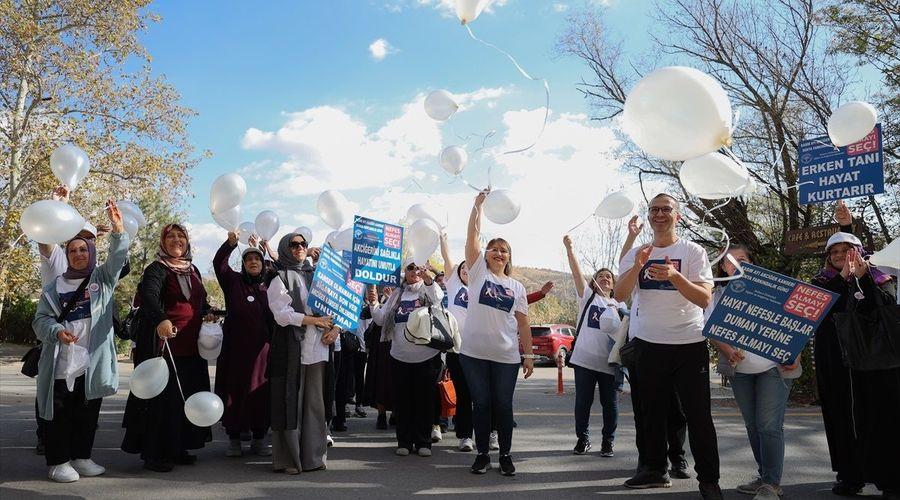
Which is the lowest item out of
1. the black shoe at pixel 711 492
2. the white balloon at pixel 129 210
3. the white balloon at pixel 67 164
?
the black shoe at pixel 711 492

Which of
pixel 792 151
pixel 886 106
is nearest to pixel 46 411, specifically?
pixel 792 151

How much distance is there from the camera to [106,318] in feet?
17.0

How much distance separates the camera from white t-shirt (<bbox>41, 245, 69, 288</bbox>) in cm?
527

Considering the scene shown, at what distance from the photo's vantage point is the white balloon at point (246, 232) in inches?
261

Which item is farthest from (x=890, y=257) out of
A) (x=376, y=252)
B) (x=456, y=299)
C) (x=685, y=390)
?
(x=376, y=252)

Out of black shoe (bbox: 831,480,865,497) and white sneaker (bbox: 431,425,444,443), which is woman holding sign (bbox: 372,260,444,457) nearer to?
white sneaker (bbox: 431,425,444,443)

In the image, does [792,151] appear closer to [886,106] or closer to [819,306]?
[886,106]

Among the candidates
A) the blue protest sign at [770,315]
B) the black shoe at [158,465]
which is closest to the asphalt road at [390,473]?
the black shoe at [158,465]

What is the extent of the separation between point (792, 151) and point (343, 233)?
10.7 m

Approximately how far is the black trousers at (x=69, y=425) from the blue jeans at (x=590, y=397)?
13.3 feet

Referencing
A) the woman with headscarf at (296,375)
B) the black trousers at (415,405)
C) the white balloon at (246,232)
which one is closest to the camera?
the woman with headscarf at (296,375)

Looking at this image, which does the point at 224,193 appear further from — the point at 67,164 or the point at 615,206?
the point at 615,206

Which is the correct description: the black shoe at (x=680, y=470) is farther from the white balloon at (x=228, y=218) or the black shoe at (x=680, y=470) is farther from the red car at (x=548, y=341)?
the red car at (x=548, y=341)

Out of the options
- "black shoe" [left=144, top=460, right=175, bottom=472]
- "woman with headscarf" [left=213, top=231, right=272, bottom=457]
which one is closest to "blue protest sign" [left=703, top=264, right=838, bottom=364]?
"woman with headscarf" [left=213, top=231, right=272, bottom=457]
